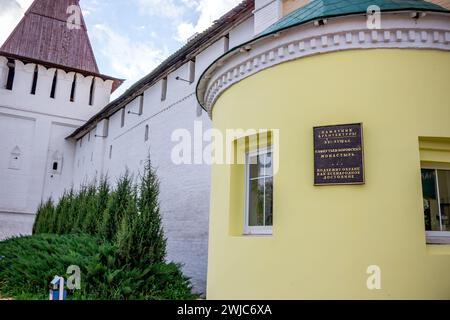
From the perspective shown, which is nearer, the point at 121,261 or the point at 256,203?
the point at 256,203

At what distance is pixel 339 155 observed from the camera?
445 centimetres

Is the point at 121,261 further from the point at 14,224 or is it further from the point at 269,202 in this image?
the point at 14,224

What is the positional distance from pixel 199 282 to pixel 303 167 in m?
7.93

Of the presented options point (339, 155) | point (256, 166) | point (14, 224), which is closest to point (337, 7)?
point (339, 155)

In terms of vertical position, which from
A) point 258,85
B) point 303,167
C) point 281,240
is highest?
point 258,85

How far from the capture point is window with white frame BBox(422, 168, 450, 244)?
14.5 ft

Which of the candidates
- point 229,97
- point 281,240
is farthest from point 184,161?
point 281,240

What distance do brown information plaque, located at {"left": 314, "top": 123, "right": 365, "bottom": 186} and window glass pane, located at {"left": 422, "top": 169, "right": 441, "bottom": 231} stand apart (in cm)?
81

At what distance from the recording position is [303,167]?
464cm

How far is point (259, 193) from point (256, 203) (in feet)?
0.46

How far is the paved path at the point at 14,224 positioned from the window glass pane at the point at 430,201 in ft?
84.5

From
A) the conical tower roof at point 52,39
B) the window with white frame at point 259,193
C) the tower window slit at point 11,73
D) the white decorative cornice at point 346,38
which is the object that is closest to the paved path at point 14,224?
the tower window slit at point 11,73

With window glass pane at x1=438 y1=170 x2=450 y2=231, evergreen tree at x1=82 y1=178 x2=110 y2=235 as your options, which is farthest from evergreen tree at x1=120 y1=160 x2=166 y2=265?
window glass pane at x1=438 y1=170 x2=450 y2=231
